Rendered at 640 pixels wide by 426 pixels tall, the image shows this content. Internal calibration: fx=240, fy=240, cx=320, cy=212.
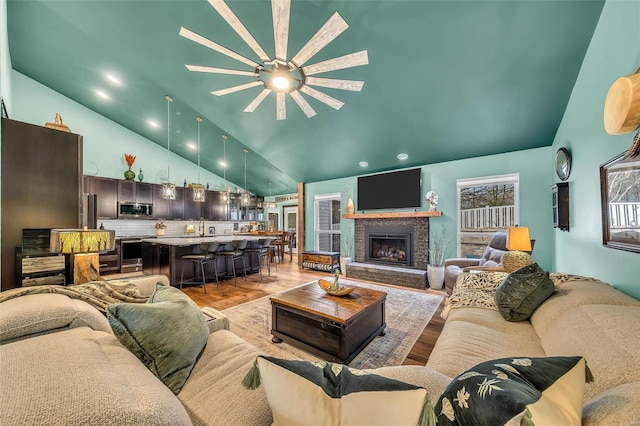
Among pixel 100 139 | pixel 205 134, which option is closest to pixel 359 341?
pixel 205 134

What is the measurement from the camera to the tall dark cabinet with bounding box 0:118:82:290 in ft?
7.18

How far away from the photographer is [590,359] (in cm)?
96

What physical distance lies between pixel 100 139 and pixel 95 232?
19.8 feet

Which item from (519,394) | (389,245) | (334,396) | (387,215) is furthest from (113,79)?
(519,394)

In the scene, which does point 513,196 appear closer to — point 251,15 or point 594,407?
point 594,407

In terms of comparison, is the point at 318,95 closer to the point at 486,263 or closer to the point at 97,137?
the point at 486,263

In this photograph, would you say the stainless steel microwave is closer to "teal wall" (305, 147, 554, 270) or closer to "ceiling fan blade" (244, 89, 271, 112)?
"ceiling fan blade" (244, 89, 271, 112)

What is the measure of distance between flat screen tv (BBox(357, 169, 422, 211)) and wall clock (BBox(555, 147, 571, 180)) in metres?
2.13

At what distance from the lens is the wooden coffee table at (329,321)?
82.6 inches

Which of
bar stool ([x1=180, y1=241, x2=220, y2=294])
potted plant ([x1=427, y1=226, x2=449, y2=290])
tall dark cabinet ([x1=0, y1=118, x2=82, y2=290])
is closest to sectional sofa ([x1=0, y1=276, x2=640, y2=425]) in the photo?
tall dark cabinet ([x1=0, y1=118, x2=82, y2=290])

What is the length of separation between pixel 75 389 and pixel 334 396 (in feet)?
2.10

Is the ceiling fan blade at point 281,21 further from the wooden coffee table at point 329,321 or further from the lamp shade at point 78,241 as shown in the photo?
the wooden coffee table at point 329,321

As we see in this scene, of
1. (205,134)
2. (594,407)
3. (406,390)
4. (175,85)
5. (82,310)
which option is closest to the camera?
(406,390)

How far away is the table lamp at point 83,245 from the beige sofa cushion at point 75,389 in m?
1.04
